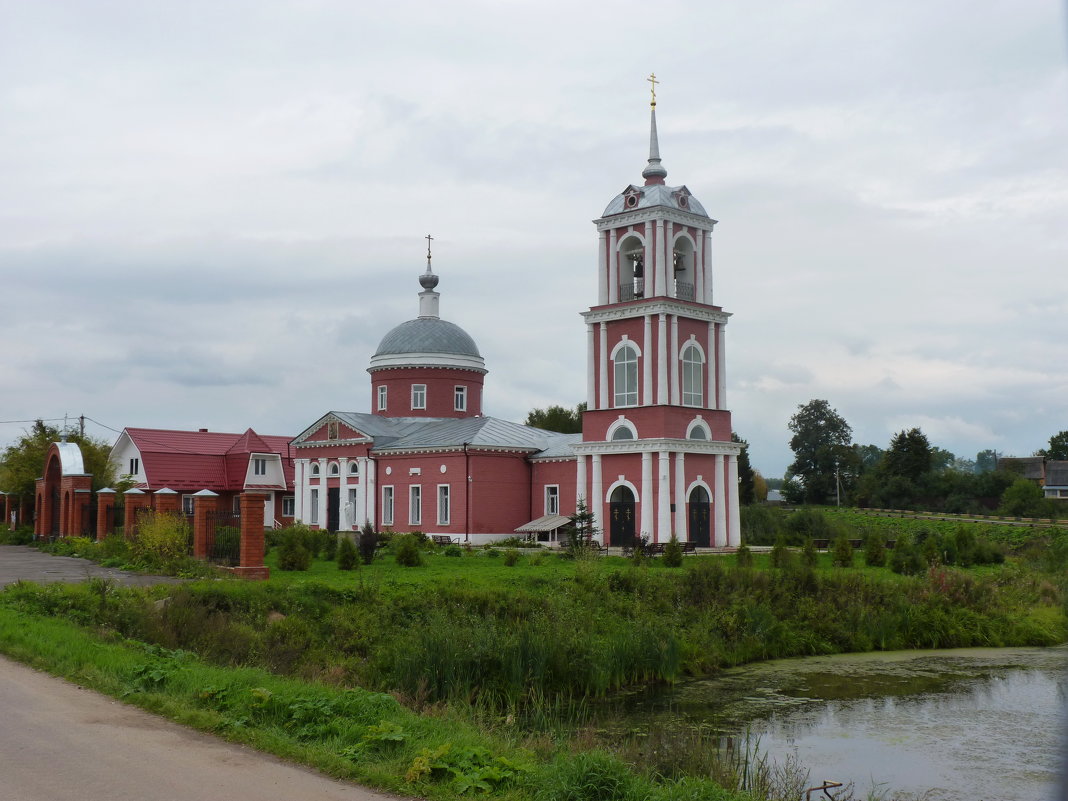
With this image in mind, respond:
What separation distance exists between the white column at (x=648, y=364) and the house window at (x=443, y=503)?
32.9ft

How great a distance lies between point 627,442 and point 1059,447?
55.3 meters

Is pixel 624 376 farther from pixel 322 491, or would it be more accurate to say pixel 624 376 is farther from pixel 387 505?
pixel 322 491

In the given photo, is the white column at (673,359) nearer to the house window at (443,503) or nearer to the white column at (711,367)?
the white column at (711,367)

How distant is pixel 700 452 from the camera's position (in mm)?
35188

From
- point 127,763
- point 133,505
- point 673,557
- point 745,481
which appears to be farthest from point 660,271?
point 745,481

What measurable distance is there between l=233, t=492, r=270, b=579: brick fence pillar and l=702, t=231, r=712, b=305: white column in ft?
65.3

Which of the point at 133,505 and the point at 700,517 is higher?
the point at 133,505

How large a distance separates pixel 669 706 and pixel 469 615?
12.3 ft

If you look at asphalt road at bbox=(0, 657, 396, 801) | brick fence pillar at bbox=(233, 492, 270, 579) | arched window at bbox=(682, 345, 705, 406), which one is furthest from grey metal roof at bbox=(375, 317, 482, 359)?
asphalt road at bbox=(0, 657, 396, 801)

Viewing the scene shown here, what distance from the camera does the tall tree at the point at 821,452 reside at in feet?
258

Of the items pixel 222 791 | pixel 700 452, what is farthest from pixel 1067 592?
pixel 222 791

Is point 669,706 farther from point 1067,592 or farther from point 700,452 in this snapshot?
point 700,452

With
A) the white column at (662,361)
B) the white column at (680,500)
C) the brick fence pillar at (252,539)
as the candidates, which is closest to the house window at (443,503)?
the white column at (680,500)

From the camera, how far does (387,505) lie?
43.2m
